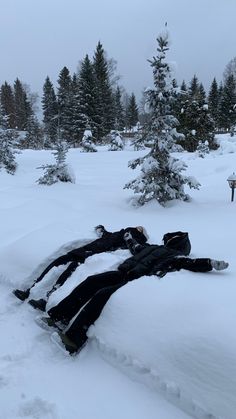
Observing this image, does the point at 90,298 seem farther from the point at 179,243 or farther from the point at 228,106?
the point at 228,106

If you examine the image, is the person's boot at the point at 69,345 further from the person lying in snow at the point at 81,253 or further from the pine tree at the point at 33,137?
the pine tree at the point at 33,137

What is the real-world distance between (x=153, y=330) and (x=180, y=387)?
1.57ft

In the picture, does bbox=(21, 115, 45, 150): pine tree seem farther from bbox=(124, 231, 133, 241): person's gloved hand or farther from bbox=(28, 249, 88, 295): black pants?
Result: bbox=(28, 249, 88, 295): black pants

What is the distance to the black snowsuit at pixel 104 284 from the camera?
3559 millimetres

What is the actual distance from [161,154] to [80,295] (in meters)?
5.93

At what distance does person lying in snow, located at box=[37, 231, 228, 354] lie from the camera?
3.55 meters

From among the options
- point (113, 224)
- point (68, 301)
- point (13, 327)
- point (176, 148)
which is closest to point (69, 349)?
point (68, 301)

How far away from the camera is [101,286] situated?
3.78 meters

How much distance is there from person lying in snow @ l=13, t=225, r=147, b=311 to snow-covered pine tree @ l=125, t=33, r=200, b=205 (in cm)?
393

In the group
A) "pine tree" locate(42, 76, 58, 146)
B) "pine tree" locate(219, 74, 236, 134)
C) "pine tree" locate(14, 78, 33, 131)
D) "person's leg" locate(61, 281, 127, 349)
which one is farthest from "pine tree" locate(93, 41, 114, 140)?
"person's leg" locate(61, 281, 127, 349)

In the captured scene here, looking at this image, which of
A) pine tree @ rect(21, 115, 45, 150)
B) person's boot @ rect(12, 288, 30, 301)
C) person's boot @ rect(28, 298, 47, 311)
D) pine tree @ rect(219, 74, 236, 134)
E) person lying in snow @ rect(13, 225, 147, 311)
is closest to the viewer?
person's boot @ rect(28, 298, 47, 311)

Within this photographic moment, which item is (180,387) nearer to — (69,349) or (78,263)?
(69,349)

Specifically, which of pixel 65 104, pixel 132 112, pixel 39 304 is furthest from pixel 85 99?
pixel 39 304

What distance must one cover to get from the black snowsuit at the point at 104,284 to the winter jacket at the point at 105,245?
69cm
